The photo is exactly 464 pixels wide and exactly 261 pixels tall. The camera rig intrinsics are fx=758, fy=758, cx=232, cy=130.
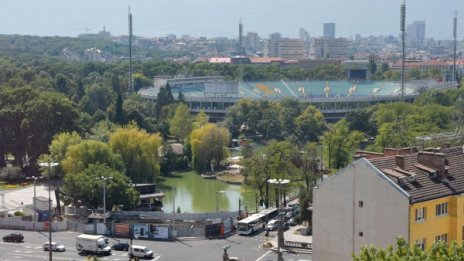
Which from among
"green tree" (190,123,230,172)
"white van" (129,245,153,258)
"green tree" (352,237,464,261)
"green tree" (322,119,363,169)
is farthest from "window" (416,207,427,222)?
"green tree" (190,123,230,172)

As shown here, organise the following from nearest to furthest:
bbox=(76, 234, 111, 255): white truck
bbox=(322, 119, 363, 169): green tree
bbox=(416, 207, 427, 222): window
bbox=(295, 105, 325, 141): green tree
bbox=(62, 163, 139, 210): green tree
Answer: bbox=(416, 207, 427, 222): window < bbox=(76, 234, 111, 255): white truck < bbox=(62, 163, 139, 210): green tree < bbox=(322, 119, 363, 169): green tree < bbox=(295, 105, 325, 141): green tree

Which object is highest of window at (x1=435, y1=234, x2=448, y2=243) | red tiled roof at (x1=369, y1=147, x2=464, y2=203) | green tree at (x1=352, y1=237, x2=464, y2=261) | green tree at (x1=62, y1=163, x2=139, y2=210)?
red tiled roof at (x1=369, y1=147, x2=464, y2=203)

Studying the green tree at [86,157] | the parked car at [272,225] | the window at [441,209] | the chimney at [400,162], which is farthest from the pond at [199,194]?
the window at [441,209]

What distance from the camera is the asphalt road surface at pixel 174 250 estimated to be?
29.1m

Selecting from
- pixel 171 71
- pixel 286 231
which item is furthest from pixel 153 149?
pixel 171 71

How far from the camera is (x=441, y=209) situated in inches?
793

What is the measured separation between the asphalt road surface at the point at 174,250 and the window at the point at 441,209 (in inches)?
358

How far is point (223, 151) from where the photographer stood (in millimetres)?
57312

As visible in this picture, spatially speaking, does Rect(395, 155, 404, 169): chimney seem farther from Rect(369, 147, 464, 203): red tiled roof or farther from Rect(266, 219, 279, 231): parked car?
Rect(266, 219, 279, 231): parked car

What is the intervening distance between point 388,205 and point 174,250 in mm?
12845

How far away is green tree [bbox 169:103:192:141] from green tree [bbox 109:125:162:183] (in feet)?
52.8

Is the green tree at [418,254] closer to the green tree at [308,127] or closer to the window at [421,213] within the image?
the window at [421,213]

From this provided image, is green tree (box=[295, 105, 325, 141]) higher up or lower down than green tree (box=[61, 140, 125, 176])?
lower down

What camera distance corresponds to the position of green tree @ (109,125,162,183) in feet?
158
